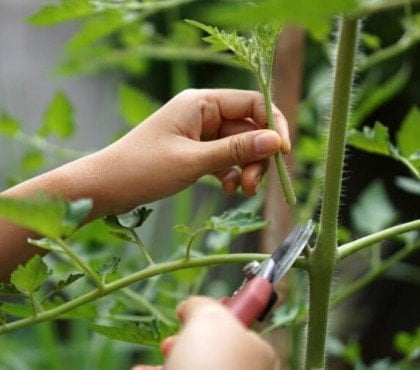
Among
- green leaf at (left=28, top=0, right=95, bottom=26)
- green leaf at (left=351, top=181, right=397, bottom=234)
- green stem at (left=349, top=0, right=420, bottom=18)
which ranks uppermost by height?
green stem at (left=349, top=0, right=420, bottom=18)

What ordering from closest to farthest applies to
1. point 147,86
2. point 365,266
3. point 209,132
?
1. point 209,132
2. point 365,266
3. point 147,86

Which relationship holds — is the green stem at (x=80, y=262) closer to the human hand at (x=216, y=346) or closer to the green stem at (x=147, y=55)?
the human hand at (x=216, y=346)

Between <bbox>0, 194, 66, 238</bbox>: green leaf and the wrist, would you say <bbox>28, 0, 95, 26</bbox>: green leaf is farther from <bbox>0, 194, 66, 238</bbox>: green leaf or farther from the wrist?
<bbox>0, 194, 66, 238</bbox>: green leaf

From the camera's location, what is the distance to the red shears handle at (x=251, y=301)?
0.39 m

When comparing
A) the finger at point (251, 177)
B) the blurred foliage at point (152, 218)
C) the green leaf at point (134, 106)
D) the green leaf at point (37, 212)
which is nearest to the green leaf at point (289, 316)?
the blurred foliage at point (152, 218)

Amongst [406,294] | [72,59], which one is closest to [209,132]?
[72,59]

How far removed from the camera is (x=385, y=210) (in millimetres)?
773

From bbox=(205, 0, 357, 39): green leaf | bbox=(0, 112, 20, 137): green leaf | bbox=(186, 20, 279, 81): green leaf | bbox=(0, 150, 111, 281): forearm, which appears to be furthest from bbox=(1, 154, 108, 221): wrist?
bbox=(0, 112, 20, 137): green leaf

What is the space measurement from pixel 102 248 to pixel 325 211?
34 centimetres

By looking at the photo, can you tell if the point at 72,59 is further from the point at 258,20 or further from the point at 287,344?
the point at 258,20

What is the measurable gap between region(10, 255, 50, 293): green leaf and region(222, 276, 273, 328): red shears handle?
0.30 ft

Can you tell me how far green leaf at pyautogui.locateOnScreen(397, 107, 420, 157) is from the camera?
22.0 inches

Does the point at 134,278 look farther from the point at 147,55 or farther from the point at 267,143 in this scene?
the point at 147,55

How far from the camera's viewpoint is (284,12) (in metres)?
0.28
